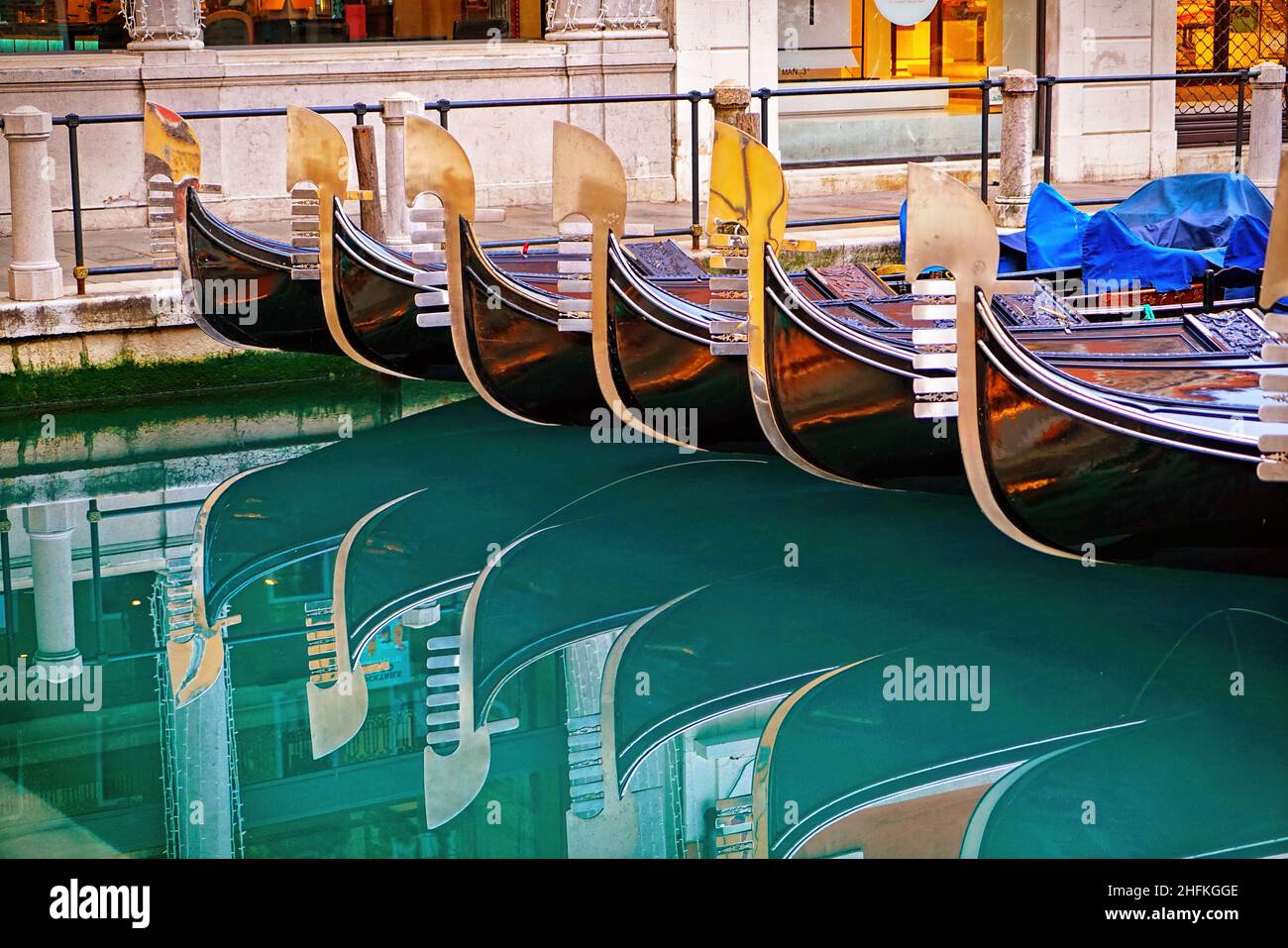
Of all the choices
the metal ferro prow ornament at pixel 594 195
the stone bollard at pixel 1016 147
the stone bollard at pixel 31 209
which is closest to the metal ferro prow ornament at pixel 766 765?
the metal ferro prow ornament at pixel 594 195

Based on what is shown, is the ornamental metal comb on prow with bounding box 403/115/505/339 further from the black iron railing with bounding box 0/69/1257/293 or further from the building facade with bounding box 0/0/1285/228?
the building facade with bounding box 0/0/1285/228

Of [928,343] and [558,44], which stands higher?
[558,44]

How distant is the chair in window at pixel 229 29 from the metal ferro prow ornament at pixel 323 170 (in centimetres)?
254

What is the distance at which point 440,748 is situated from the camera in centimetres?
414

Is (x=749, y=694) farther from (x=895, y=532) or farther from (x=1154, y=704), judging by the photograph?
(x=895, y=532)

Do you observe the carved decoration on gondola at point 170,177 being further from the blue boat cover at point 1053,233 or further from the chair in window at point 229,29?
the blue boat cover at point 1053,233

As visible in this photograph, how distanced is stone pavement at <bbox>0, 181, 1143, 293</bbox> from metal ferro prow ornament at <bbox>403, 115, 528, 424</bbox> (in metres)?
1.70

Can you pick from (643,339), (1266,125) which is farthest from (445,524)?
(1266,125)

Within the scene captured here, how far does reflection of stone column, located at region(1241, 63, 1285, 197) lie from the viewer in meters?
8.39

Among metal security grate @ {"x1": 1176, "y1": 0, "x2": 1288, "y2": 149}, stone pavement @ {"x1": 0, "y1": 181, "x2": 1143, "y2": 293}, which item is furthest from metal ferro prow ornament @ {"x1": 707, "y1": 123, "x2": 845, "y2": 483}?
metal security grate @ {"x1": 1176, "y1": 0, "x2": 1288, "y2": 149}

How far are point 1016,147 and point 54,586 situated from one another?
15.6ft

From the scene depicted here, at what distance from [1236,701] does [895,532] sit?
156 centimetres

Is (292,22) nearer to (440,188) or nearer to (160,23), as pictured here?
(160,23)
